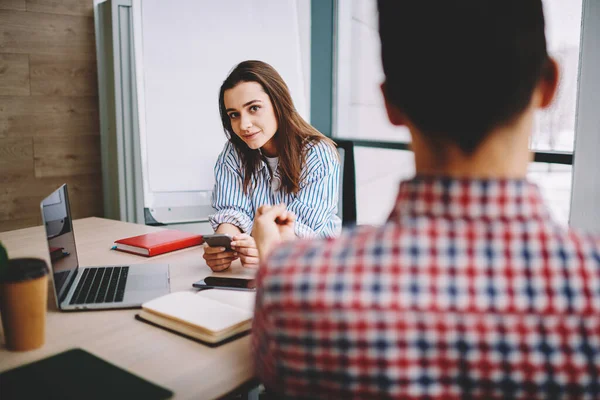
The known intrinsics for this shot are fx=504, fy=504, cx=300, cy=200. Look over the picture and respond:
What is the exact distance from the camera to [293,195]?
1918 mm

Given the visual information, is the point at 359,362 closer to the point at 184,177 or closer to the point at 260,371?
the point at 260,371

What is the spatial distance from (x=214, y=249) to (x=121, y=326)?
0.38 metres

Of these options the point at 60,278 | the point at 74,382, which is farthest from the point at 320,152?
the point at 74,382

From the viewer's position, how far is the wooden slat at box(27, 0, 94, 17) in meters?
2.51

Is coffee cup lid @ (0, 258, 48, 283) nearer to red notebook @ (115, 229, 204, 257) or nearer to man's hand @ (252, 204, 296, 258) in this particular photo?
man's hand @ (252, 204, 296, 258)

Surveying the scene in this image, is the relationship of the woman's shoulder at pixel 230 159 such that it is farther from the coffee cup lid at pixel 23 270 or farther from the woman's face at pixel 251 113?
the coffee cup lid at pixel 23 270

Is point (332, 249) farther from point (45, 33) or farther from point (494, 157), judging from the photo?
point (45, 33)

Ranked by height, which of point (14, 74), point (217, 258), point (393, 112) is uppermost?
point (14, 74)

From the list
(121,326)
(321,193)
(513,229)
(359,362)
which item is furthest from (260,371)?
(321,193)

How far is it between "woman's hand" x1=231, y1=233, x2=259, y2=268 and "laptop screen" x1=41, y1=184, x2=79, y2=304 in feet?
1.33

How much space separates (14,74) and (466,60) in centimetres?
256

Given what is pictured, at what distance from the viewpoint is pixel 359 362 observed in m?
0.54

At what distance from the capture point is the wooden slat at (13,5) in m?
2.42

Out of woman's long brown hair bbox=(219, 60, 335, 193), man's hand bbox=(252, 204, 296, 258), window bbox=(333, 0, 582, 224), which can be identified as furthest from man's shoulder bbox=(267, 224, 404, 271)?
window bbox=(333, 0, 582, 224)
